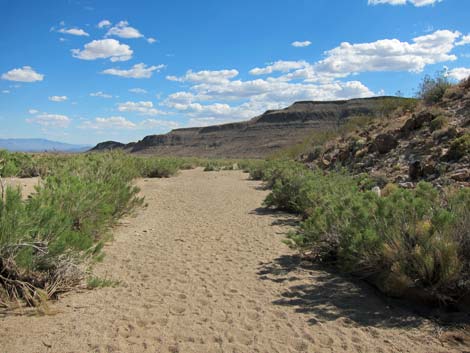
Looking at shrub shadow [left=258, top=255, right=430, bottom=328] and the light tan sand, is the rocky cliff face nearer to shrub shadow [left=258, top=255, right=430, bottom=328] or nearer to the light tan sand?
the light tan sand

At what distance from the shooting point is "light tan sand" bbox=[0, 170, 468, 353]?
12.7 feet

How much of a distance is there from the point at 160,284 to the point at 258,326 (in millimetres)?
1857

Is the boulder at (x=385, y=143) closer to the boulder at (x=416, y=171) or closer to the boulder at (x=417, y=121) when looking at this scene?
the boulder at (x=417, y=121)

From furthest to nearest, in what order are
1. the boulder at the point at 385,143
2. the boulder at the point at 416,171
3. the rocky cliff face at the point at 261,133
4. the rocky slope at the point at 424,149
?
the rocky cliff face at the point at 261,133 → the boulder at the point at 385,143 → the boulder at the point at 416,171 → the rocky slope at the point at 424,149

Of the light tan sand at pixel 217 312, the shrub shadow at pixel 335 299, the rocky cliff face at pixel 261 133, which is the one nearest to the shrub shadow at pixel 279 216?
the light tan sand at pixel 217 312

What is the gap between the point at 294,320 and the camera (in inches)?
175

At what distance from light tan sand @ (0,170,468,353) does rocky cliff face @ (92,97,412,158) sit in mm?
63841

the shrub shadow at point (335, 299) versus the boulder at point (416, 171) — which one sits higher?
the boulder at point (416, 171)

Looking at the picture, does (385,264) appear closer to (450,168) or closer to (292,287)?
(292,287)

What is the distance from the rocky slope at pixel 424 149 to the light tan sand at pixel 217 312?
556cm

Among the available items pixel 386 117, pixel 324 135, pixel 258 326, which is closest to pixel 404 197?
pixel 258 326

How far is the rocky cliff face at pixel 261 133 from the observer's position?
249 ft

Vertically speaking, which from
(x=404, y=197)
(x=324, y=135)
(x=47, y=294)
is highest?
(x=324, y=135)

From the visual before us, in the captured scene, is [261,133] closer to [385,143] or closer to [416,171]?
[385,143]
